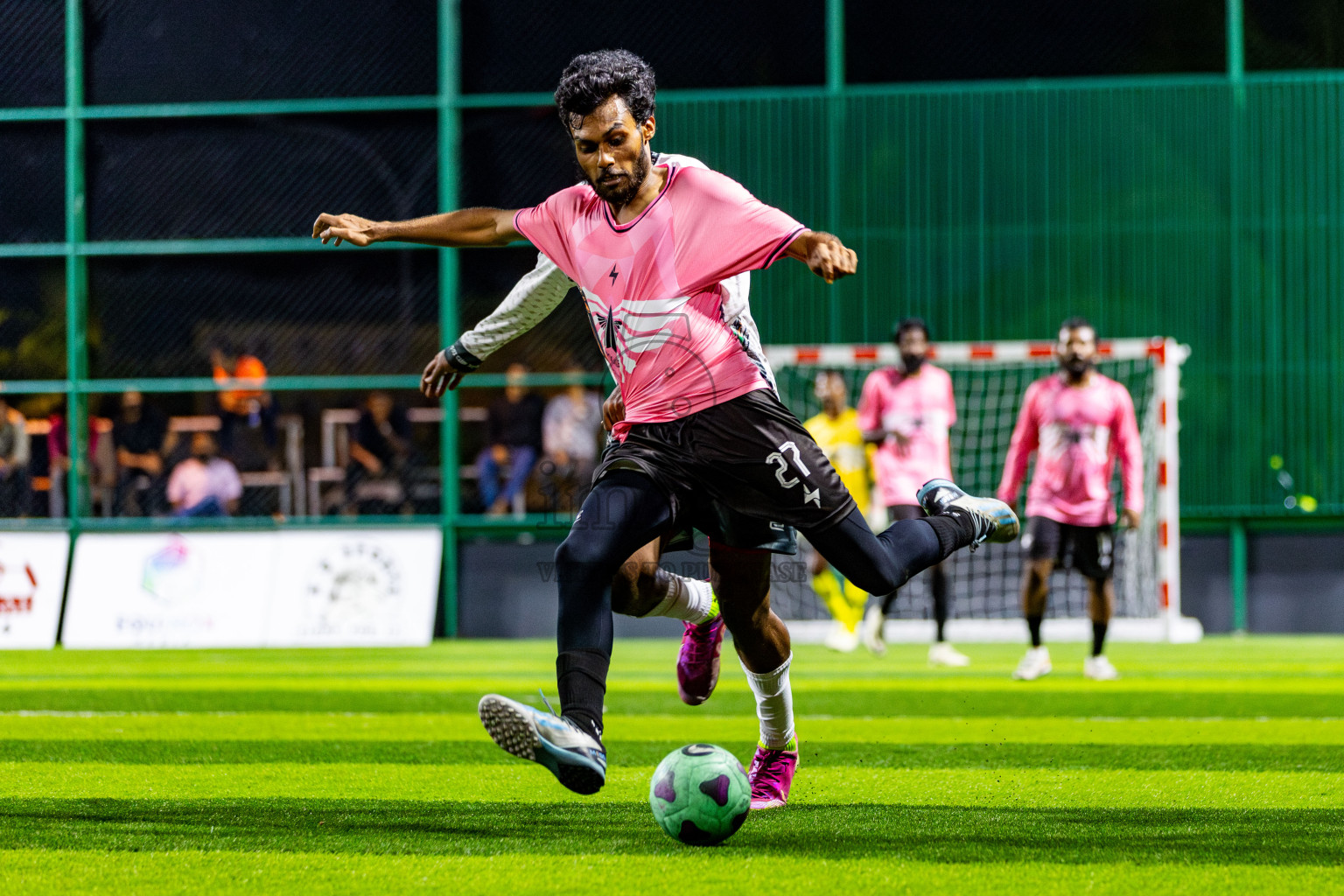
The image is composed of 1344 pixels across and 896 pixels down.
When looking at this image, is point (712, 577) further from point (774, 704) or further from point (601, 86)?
point (601, 86)

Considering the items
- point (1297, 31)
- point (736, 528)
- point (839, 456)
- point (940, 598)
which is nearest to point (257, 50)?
point (839, 456)

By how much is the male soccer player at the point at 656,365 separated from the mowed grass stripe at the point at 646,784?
4.03ft

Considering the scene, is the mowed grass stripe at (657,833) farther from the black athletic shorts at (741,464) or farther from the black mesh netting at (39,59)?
the black mesh netting at (39,59)

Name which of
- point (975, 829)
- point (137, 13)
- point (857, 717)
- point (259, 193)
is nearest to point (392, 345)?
point (259, 193)

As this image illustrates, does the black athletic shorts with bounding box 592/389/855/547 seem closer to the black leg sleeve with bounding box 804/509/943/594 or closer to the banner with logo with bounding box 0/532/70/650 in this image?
the black leg sleeve with bounding box 804/509/943/594

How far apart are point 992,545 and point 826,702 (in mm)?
6625

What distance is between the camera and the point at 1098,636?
1098 cm

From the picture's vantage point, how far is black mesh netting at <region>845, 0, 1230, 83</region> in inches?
716

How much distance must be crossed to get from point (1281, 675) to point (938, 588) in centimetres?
240

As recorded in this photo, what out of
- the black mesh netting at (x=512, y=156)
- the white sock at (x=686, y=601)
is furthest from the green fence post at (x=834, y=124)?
the white sock at (x=686, y=601)

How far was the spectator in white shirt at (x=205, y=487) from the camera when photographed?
1731 cm

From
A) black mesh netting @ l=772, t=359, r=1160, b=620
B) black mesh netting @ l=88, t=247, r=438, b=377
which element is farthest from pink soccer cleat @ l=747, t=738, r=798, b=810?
black mesh netting @ l=88, t=247, r=438, b=377

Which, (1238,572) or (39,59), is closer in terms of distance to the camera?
(1238,572)

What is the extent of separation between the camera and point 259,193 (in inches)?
717
